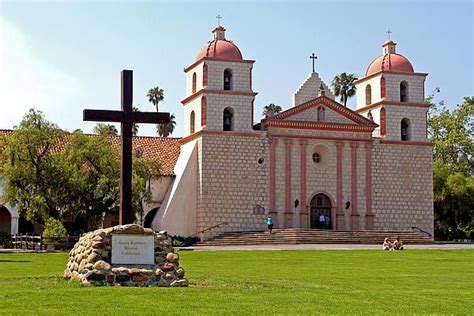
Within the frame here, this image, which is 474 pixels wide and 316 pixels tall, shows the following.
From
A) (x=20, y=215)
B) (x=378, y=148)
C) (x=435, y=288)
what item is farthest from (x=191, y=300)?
(x=378, y=148)

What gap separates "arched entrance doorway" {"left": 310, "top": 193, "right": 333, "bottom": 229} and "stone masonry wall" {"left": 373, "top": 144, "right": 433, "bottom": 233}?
9.62ft

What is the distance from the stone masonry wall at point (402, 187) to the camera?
52406 mm

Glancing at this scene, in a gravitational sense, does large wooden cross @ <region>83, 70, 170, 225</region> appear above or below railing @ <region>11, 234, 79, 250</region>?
above

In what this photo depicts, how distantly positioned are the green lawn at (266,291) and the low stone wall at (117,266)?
1.46ft

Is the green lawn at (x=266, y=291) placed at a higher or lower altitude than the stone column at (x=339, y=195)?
lower

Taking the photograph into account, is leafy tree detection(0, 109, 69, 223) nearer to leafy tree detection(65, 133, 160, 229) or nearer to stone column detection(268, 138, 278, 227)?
leafy tree detection(65, 133, 160, 229)

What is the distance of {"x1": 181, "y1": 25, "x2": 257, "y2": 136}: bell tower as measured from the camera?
49.6 metres

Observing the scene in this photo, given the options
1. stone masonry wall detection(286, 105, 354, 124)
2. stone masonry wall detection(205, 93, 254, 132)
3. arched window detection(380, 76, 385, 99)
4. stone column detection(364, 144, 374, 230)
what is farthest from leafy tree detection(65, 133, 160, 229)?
arched window detection(380, 76, 385, 99)

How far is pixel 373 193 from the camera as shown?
5231 centimetres

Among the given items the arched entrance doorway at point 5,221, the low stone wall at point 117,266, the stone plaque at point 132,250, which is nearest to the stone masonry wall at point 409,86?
the arched entrance doorway at point 5,221

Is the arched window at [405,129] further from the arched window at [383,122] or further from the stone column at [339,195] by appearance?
the stone column at [339,195]

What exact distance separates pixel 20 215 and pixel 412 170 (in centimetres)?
2433

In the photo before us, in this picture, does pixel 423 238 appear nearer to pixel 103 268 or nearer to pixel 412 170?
pixel 412 170

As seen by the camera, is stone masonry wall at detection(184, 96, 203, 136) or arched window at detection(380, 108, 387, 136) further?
arched window at detection(380, 108, 387, 136)
